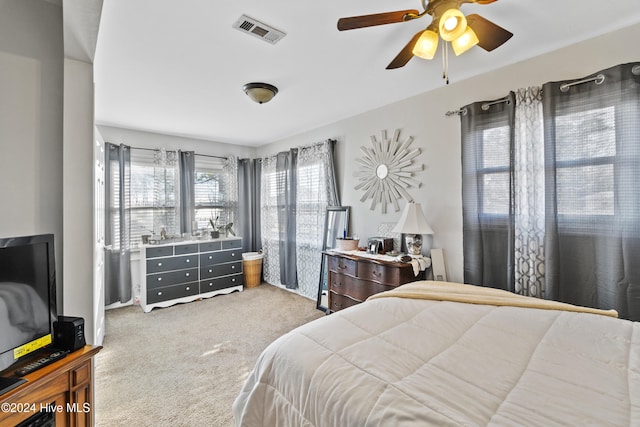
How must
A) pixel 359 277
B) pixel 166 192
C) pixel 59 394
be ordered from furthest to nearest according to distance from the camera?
1. pixel 166 192
2. pixel 359 277
3. pixel 59 394

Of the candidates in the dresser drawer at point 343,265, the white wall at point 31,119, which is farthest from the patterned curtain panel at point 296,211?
the white wall at point 31,119

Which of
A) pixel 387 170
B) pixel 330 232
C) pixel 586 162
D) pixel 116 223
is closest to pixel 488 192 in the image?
pixel 586 162

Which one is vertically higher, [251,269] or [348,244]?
[348,244]

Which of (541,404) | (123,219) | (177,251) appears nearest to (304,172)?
(177,251)

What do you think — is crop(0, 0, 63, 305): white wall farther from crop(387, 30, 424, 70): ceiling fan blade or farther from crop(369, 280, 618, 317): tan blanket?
crop(369, 280, 618, 317): tan blanket

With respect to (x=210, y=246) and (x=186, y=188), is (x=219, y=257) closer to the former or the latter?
(x=210, y=246)

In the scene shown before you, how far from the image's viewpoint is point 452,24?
51.1 inches

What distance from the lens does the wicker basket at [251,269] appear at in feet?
16.6

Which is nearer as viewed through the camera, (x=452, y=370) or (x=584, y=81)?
(x=452, y=370)

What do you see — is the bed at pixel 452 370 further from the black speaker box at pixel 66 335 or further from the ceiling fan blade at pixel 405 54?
the ceiling fan blade at pixel 405 54

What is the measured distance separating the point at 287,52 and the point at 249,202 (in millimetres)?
3623

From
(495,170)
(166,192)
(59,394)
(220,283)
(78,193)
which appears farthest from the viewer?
(220,283)

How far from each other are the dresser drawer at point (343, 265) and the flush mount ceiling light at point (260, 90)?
188 cm

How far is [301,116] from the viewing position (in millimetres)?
3777
